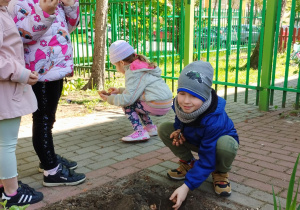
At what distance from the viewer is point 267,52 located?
16.8 feet

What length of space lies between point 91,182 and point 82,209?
49 cm

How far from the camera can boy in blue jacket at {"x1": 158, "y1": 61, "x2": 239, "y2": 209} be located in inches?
89.5

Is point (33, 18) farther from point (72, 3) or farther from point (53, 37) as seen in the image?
point (72, 3)

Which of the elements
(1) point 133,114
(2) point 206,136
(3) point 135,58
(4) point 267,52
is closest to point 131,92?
(1) point 133,114

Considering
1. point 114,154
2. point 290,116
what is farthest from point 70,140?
point 290,116

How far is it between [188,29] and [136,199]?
4.49m

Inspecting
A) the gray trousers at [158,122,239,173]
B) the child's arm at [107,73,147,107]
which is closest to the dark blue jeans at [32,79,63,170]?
the gray trousers at [158,122,239,173]

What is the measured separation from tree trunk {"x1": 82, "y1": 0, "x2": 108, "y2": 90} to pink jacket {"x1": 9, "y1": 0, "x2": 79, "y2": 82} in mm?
4145

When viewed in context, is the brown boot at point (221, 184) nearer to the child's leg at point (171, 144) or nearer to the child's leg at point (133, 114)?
the child's leg at point (171, 144)

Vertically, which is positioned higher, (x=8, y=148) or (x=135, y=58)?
(x=135, y=58)

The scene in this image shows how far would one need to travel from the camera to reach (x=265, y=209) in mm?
2301

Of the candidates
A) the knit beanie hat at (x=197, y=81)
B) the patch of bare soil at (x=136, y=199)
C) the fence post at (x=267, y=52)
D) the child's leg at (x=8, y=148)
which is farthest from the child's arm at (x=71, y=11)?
the fence post at (x=267, y=52)

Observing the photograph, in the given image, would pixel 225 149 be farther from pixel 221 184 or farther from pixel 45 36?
pixel 45 36

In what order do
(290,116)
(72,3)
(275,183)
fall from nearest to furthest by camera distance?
1. (72,3)
2. (275,183)
3. (290,116)
